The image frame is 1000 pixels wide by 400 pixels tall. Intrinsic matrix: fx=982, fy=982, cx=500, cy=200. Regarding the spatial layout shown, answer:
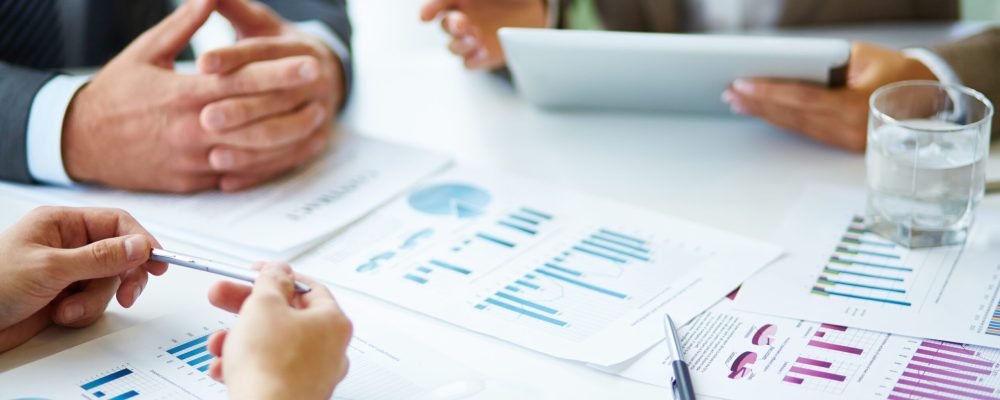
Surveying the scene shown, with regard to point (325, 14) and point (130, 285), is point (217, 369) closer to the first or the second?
point (130, 285)

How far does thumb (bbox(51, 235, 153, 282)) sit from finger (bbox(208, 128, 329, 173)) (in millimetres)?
268

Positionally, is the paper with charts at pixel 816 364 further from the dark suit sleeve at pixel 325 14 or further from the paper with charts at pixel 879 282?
the dark suit sleeve at pixel 325 14

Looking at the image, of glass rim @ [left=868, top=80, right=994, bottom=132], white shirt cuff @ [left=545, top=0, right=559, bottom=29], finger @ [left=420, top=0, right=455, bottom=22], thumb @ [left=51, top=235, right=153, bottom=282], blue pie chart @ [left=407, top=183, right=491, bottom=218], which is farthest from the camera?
white shirt cuff @ [left=545, top=0, right=559, bottom=29]

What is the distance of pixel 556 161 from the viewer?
117 cm

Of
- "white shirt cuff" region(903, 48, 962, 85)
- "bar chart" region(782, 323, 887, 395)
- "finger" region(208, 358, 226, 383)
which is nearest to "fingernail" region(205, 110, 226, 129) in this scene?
"finger" region(208, 358, 226, 383)

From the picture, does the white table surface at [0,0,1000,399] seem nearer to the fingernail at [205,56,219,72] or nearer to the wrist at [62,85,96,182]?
the wrist at [62,85,96,182]

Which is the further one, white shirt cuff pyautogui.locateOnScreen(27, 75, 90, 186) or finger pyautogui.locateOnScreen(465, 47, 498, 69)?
finger pyautogui.locateOnScreen(465, 47, 498, 69)

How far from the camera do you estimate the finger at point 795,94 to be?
1142mm

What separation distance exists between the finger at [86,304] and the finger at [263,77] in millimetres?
308

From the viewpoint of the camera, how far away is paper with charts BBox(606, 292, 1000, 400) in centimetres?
73

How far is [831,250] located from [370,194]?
1.59ft

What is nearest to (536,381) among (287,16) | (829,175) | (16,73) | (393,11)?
(829,175)

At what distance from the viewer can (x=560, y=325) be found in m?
0.83

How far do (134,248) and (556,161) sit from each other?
20.7 inches
